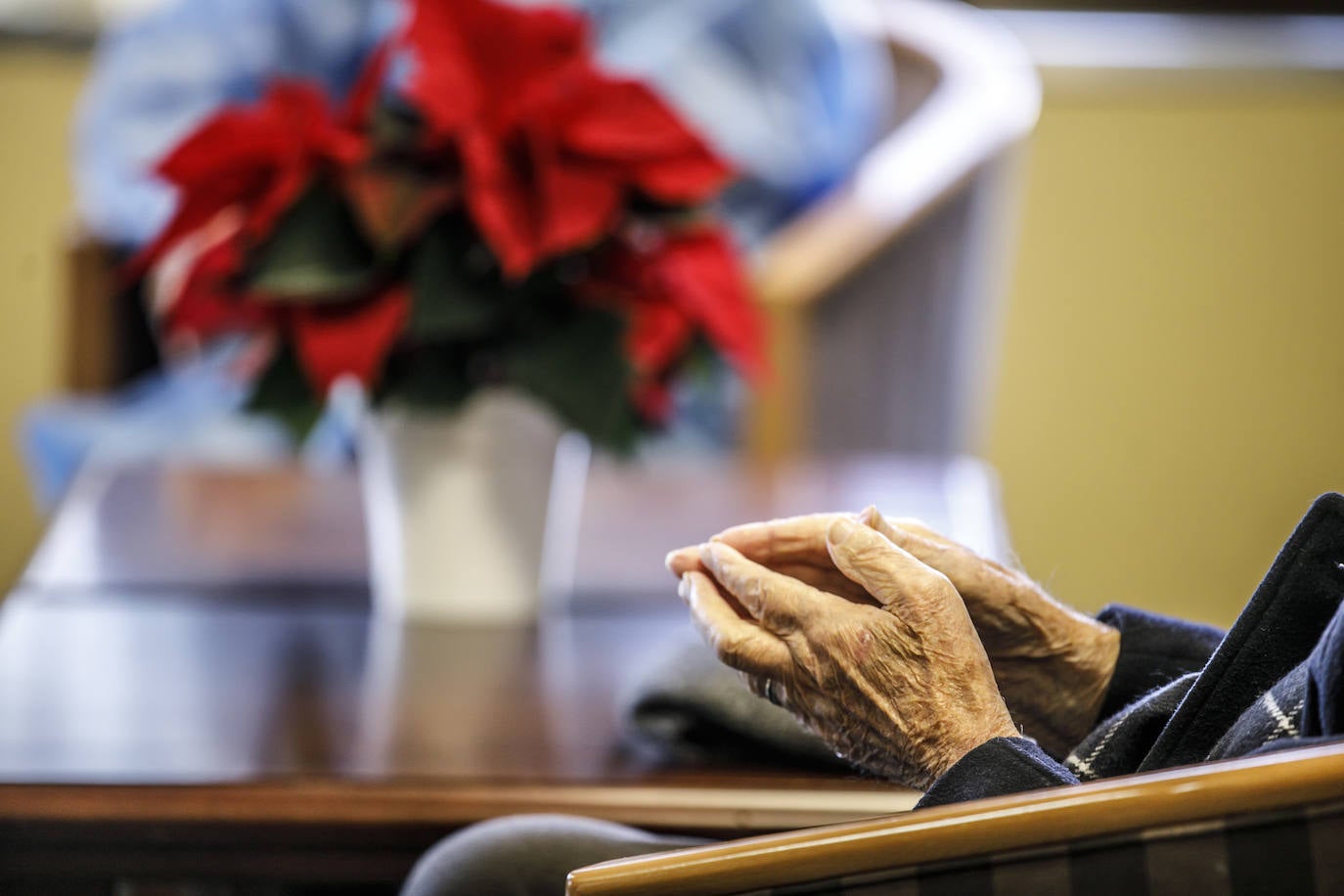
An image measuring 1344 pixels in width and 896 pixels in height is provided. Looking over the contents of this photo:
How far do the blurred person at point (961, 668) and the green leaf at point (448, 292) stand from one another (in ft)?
1.08

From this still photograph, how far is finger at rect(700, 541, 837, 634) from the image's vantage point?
0.50m

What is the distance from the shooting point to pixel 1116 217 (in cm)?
275

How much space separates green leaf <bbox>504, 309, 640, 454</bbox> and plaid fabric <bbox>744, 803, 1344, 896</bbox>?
55cm

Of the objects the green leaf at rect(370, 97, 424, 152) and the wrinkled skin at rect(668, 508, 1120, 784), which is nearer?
the wrinkled skin at rect(668, 508, 1120, 784)

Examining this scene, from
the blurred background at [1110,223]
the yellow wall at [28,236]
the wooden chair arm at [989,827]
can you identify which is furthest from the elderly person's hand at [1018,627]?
the yellow wall at [28,236]

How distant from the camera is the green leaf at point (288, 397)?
0.90 metres

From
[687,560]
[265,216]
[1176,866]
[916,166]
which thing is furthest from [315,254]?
[916,166]

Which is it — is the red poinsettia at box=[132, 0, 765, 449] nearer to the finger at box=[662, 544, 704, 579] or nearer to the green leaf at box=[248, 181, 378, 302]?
the green leaf at box=[248, 181, 378, 302]

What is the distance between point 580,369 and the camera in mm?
891

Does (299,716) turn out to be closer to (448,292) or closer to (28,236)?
(448,292)

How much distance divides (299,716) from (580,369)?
266 millimetres

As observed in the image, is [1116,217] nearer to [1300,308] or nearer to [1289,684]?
[1300,308]

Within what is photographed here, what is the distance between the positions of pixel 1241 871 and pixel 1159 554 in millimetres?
1226

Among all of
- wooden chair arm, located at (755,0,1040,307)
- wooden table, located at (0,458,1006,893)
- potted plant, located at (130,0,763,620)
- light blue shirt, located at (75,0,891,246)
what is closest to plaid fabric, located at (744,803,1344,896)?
wooden table, located at (0,458,1006,893)
